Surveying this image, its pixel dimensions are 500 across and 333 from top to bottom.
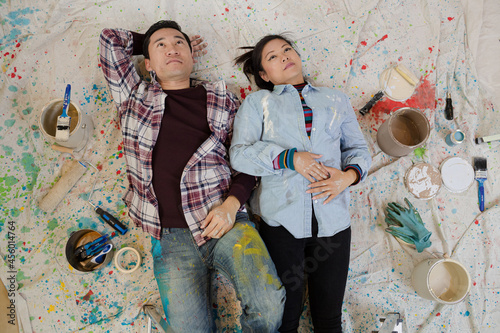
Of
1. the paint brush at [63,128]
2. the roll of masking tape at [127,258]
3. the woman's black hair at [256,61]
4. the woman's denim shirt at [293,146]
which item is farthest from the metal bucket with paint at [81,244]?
the woman's black hair at [256,61]

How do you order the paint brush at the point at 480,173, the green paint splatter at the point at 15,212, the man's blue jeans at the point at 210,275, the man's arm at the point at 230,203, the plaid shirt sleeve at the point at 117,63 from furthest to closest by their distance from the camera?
the paint brush at the point at 480,173, the green paint splatter at the point at 15,212, the plaid shirt sleeve at the point at 117,63, the man's arm at the point at 230,203, the man's blue jeans at the point at 210,275

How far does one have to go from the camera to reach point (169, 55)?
166 cm

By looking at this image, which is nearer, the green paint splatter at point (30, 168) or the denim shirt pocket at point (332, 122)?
the denim shirt pocket at point (332, 122)

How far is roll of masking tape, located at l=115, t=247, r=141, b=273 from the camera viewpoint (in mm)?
1776

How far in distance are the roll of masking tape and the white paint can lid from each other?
6.22 ft

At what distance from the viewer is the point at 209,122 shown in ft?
5.50

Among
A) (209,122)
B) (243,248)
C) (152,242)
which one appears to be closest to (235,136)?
(209,122)

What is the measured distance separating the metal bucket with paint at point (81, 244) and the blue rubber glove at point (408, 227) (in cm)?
165

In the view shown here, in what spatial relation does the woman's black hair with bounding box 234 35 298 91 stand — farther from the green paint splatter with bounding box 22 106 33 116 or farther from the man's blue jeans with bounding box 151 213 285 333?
the green paint splatter with bounding box 22 106 33 116

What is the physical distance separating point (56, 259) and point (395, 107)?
2.22 m

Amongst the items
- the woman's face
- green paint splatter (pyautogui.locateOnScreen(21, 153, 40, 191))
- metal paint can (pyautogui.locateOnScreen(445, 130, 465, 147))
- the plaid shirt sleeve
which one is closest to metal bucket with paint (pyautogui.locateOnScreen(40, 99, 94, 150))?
green paint splatter (pyautogui.locateOnScreen(21, 153, 40, 191))

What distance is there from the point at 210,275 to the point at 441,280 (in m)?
1.30

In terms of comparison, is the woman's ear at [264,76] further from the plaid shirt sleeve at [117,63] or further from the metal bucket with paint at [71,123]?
the metal bucket with paint at [71,123]

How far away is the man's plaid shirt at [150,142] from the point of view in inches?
62.8
